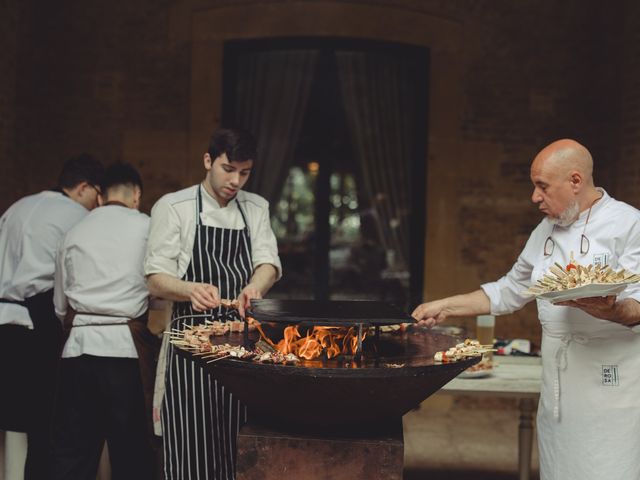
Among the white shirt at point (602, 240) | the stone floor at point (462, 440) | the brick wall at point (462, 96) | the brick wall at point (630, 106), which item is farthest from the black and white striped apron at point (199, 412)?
the brick wall at point (630, 106)

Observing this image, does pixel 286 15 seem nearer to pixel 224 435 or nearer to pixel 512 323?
pixel 512 323

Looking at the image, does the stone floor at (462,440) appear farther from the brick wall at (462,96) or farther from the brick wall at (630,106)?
the brick wall at (630,106)

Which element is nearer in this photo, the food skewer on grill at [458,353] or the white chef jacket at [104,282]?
the food skewer on grill at [458,353]

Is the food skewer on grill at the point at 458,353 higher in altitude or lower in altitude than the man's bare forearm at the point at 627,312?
lower

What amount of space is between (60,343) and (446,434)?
137 inches

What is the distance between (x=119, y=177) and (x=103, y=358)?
3.06ft

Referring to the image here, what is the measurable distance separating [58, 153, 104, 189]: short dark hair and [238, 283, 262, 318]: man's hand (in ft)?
4.87

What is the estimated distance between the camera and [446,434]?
6492mm

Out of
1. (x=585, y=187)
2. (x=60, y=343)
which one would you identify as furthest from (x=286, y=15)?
(x=585, y=187)

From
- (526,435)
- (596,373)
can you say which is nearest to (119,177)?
(596,373)

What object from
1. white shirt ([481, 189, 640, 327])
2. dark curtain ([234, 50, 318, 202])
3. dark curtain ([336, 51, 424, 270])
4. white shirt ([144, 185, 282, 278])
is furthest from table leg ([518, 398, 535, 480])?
dark curtain ([234, 50, 318, 202])

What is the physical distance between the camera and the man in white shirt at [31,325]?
422cm

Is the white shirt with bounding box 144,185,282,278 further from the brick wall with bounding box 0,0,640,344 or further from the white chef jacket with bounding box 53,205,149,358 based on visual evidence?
the brick wall with bounding box 0,0,640,344

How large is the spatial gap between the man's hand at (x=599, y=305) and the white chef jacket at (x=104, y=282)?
2.07m
